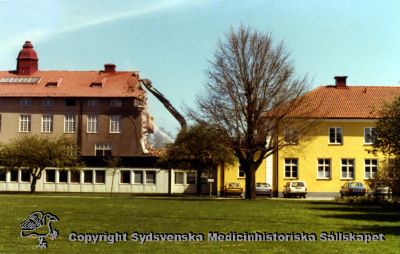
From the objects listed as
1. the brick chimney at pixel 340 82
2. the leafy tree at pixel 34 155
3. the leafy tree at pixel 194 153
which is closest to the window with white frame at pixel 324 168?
the leafy tree at pixel 194 153

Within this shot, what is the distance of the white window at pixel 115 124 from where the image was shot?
72375mm

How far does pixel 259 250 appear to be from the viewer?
13.3m

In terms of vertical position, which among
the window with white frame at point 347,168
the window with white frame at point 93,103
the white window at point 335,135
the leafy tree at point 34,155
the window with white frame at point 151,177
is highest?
the window with white frame at point 93,103

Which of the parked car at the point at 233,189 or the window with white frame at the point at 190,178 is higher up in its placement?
the window with white frame at the point at 190,178

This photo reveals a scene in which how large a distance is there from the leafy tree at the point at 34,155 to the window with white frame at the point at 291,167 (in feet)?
70.9

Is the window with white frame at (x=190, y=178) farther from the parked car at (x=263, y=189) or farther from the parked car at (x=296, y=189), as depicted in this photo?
the parked car at (x=296, y=189)

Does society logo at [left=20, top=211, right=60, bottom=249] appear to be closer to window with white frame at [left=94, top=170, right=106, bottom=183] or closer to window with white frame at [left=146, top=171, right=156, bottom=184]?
window with white frame at [left=146, top=171, right=156, bottom=184]

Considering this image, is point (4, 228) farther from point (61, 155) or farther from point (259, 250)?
point (61, 155)

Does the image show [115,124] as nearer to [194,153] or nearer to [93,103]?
[93,103]

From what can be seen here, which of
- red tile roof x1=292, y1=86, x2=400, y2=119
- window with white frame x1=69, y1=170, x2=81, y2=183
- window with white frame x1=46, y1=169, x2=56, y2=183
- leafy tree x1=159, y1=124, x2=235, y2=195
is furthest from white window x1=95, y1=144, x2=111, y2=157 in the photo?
red tile roof x1=292, y1=86, x2=400, y2=119

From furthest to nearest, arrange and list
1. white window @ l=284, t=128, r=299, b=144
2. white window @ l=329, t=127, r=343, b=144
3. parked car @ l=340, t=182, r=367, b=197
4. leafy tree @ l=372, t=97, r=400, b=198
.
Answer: white window @ l=329, t=127, r=343, b=144, parked car @ l=340, t=182, r=367, b=197, white window @ l=284, t=128, r=299, b=144, leafy tree @ l=372, t=97, r=400, b=198

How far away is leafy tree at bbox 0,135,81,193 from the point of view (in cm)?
5791

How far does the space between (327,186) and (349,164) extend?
309cm

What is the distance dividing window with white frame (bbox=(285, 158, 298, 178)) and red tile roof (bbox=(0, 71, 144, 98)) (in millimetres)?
22809
